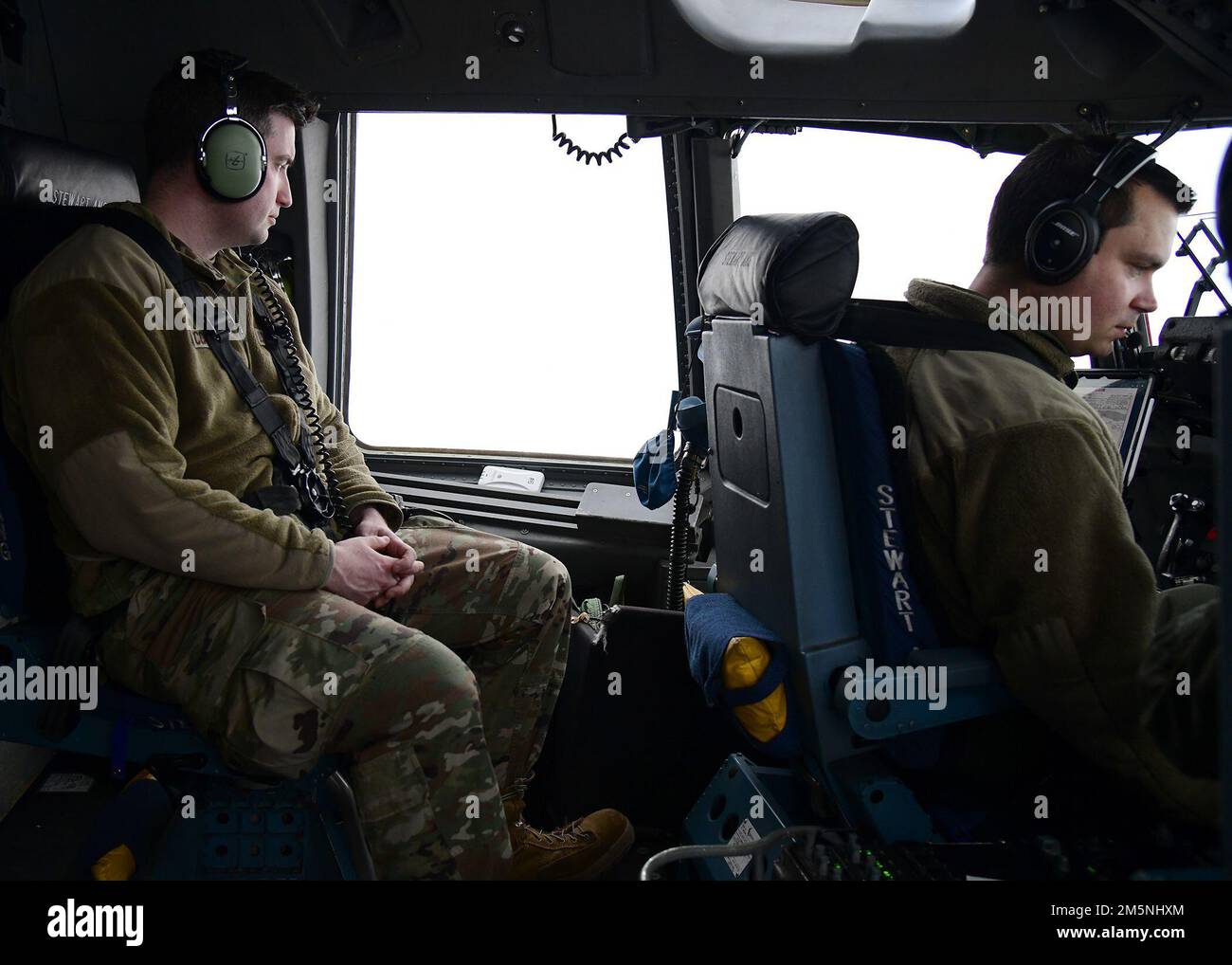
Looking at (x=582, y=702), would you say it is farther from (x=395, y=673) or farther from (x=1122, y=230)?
(x=1122, y=230)

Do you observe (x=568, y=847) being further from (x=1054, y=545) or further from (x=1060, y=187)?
(x=1060, y=187)

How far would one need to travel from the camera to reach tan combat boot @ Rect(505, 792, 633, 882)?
1994mm

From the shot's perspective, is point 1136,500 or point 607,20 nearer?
point 607,20

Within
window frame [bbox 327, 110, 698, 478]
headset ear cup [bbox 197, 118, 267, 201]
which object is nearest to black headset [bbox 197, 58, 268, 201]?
headset ear cup [bbox 197, 118, 267, 201]

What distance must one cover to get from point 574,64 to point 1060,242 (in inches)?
46.6

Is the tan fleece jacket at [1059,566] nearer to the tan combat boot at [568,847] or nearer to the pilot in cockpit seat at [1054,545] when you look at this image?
the pilot in cockpit seat at [1054,545]

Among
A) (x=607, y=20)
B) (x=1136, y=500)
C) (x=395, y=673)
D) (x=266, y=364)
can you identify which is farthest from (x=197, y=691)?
(x=1136, y=500)

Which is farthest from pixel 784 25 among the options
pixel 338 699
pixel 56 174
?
pixel 338 699

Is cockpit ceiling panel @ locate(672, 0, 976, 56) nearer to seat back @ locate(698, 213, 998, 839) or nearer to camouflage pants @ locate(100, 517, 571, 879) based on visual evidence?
seat back @ locate(698, 213, 998, 839)

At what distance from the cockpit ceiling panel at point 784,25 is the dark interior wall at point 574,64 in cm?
3

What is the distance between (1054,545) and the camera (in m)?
1.38

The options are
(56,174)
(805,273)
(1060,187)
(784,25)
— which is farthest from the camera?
(784,25)
